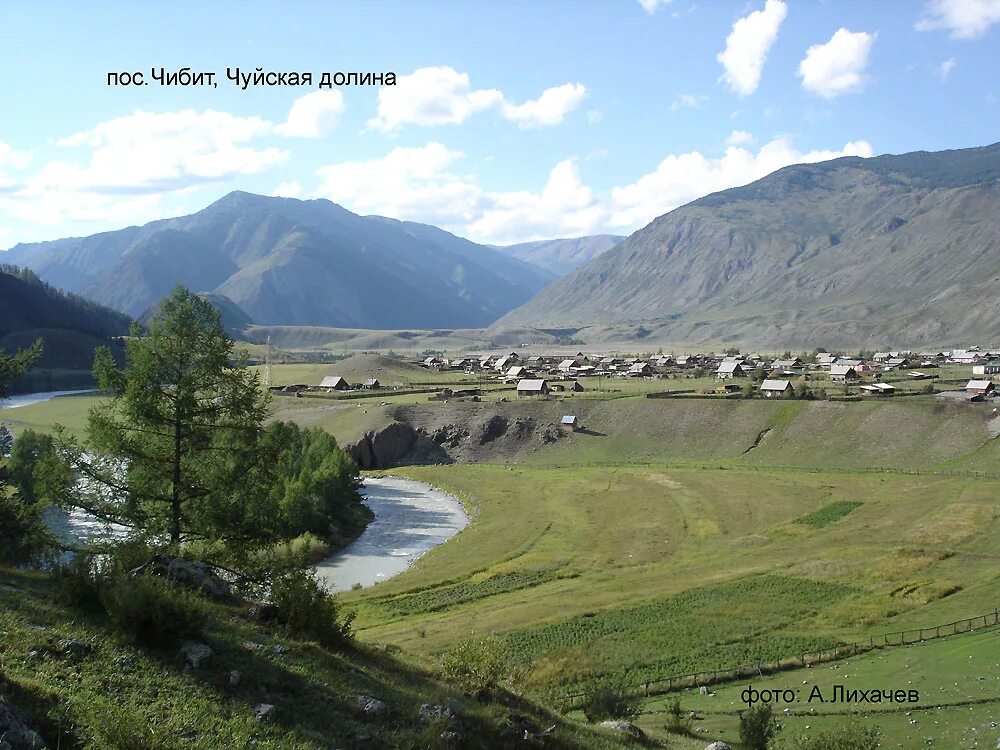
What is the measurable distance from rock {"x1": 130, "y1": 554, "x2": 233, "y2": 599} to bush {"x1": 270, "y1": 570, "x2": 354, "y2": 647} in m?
1.70

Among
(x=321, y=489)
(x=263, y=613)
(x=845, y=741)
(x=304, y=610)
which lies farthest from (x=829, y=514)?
(x=263, y=613)

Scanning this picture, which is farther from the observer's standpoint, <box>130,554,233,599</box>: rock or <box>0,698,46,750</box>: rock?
<box>130,554,233,599</box>: rock

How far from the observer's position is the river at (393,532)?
5775 cm

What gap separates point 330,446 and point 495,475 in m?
24.1

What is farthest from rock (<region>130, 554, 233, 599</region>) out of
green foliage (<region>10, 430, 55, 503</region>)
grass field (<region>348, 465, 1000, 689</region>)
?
green foliage (<region>10, 430, 55, 503</region>)

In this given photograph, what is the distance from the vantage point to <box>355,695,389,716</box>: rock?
15383 mm

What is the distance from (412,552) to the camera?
63.5 metres

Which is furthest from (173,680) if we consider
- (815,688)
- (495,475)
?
(495,475)

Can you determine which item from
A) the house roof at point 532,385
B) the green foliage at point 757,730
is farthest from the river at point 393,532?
the house roof at point 532,385

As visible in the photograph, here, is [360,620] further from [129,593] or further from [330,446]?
[330,446]

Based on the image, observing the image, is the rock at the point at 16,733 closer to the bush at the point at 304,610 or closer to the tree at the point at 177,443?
the bush at the point at 304,610

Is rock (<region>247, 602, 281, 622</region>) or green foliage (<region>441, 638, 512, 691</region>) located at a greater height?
rock (<region>247, 602, 281, 622</region>)

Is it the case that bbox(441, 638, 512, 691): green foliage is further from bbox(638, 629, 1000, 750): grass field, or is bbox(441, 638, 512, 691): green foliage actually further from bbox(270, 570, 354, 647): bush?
bbox(638, 629, 1000, 750): grass field

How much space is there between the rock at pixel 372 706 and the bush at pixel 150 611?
11.1 feet
